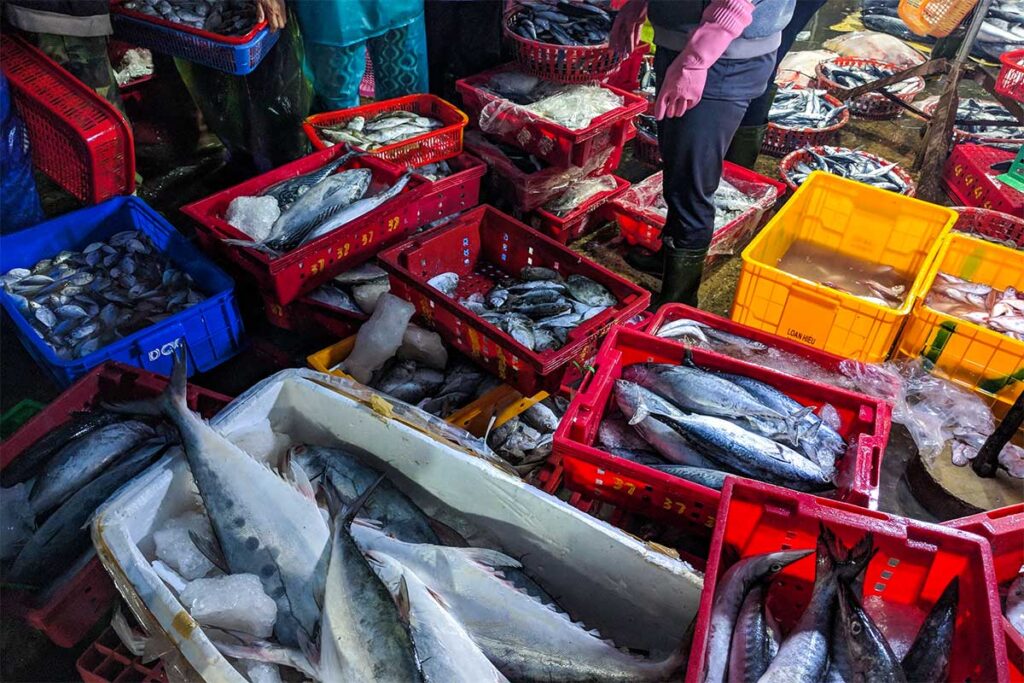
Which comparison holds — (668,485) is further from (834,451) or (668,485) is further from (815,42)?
(815,42)

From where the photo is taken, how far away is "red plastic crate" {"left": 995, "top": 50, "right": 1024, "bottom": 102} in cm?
472

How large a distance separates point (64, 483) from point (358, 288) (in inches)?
65.7

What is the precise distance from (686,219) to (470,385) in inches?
65.8

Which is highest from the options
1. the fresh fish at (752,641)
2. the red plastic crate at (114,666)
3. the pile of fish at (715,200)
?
the fresh fish at (752,641)

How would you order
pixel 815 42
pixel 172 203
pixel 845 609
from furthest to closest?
pixel 815 42
pixel 172 203
pixel 845 609

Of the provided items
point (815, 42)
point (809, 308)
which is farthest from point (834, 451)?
point (815, 42)

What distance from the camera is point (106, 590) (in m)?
2.23

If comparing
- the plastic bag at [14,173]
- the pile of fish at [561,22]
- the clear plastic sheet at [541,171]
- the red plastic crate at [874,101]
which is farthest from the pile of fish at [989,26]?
the plastic bag at [14,173]

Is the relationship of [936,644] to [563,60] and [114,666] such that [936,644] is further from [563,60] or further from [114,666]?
[563,60]

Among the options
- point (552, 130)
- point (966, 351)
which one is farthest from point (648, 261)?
point (966, 351)

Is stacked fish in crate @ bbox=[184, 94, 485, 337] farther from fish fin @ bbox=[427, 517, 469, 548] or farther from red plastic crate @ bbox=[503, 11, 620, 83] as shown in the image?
fish fin @ bbox=[427, 517, 469, 548]

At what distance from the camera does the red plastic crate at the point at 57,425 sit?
2.11m

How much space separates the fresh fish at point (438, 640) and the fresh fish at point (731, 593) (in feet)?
1.76

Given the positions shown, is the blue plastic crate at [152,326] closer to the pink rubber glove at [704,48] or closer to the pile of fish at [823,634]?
the pink rubber glove at [704,48]
